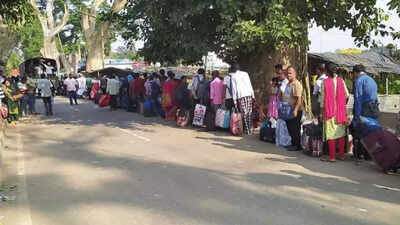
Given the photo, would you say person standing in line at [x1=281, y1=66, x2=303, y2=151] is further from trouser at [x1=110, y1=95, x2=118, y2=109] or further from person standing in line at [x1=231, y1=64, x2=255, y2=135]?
trouser at [x1=110, y1=95, x2=118, y2=109]

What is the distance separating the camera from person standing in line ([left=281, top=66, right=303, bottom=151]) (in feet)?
27.4

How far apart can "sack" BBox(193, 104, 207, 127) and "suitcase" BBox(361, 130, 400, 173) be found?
531 cm

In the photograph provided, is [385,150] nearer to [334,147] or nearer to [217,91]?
[334,147]

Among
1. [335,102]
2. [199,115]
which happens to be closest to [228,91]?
[199,115]

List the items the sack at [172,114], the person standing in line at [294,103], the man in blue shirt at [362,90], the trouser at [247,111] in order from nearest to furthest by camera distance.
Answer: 1. the man in blue shirt at [362,90]
2. the person standing in line at [294,103]
3. the trouser at [247,111]
4. the sack at [172,114]

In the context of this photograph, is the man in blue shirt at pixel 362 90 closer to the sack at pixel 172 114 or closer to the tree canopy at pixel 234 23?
the tree canopy at pixel 234 23

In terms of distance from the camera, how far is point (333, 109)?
7523 millimetres

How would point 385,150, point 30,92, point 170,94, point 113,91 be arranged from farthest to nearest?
point 113,91
point 30,92
point 170,94
point 385,150

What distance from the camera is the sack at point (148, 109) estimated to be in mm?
15195

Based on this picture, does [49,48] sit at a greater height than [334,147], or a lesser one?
greater

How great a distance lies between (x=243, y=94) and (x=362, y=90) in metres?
3.27

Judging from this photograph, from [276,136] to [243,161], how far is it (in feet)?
5.47

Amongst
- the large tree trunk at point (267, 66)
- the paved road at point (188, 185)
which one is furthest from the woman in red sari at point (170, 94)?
the paved road at point (188, 185)

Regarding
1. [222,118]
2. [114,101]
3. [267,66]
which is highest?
[267,66]
